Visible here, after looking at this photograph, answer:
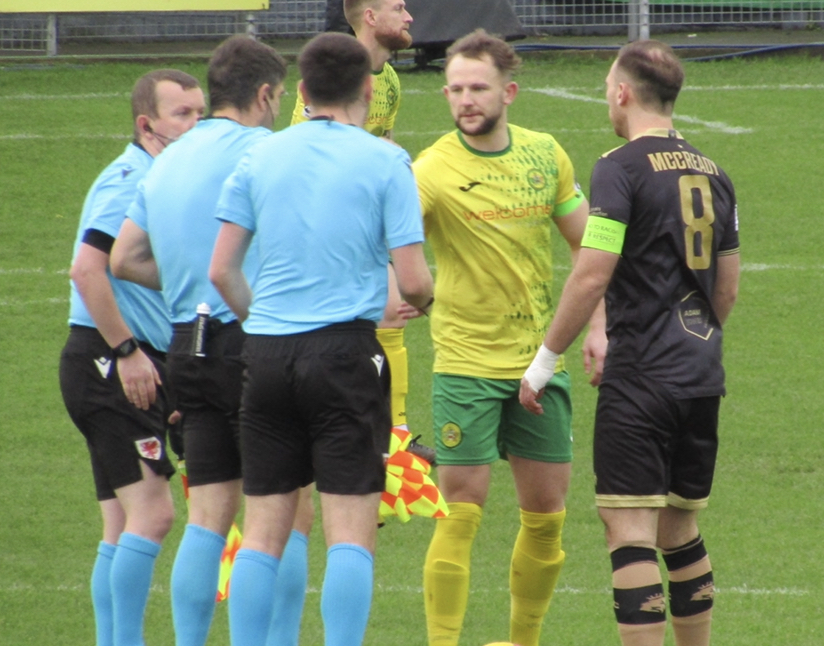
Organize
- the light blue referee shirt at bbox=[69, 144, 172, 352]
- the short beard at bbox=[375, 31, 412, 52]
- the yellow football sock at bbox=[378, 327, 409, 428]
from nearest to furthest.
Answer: the light blue referee shirt at bbox=[69, 144, 172, 352], the short beard at bbox=[375, 31, 412, 52], the yellow football sock at bbox=[378, 327, 409, 428]

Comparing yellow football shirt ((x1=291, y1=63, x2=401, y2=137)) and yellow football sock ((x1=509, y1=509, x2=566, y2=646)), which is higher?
yellow football shirt ((x1=291, y1=63, x2=401, y2=137))

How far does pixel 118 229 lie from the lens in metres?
4.53

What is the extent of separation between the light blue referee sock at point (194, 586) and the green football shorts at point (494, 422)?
997 mm

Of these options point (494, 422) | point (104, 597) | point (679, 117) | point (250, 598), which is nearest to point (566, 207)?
point (494, 422)

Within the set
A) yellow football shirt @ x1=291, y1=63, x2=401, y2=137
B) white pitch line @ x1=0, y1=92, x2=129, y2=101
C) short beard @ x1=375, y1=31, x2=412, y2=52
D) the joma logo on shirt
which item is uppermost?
short beard @ x1=375, y1=31, x2=412, y2=52

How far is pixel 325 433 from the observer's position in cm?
400

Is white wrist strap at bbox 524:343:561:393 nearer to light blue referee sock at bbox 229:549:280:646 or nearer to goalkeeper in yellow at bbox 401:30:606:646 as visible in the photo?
goalkeeper in yellow at bbox 401:30:606:646

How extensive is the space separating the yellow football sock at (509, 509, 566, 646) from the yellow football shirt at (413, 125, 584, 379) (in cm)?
54

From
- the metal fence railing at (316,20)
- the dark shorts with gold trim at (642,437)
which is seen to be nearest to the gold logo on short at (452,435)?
the dark shorts with gold trim at (642,437)

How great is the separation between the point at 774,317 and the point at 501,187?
5.82 metres

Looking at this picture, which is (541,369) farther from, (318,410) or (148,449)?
(148,449)

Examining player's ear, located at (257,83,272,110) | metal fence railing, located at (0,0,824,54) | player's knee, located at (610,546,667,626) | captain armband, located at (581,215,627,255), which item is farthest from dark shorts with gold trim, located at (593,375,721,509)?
metal fence railing, located at (0,0,824,54)

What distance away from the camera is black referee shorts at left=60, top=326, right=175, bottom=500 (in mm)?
4629

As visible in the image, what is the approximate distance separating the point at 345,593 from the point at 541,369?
0.99 meters
